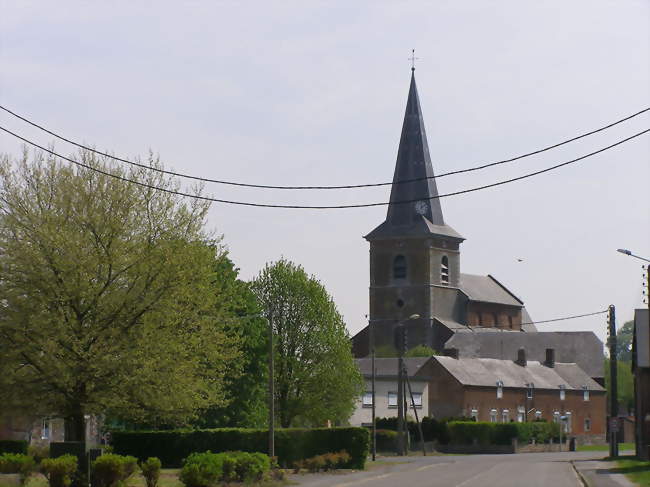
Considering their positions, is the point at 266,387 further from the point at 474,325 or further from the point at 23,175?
the point at 474,325

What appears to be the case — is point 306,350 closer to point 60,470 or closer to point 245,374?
point 245,374

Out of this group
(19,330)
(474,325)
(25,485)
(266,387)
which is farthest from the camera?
(474,325)

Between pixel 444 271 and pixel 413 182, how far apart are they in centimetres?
1235

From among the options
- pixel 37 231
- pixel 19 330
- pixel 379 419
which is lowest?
pixel 379 419

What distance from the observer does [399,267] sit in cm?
13675

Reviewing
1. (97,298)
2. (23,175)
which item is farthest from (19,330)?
(23,175)

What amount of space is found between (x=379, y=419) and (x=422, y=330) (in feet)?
158

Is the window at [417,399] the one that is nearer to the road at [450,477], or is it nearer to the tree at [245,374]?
the tree at [245,374]

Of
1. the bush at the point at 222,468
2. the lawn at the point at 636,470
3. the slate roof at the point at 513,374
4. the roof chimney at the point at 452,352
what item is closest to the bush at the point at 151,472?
the bush at the point at 222,468

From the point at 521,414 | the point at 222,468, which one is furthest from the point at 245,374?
the point at 521,414

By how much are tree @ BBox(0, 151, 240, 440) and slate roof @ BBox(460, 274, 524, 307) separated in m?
102

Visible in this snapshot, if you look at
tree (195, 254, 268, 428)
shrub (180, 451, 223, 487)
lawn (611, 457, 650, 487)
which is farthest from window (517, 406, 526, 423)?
shrub (180, 451, 223, 487)

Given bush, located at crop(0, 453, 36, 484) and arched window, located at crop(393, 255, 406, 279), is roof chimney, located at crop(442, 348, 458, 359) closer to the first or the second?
arched window, located at crop(393, 255, 406, 279)

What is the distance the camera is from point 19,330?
4053cm
